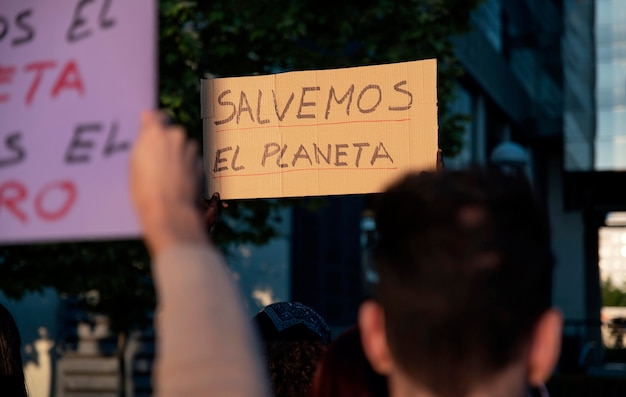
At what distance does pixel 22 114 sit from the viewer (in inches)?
73.0

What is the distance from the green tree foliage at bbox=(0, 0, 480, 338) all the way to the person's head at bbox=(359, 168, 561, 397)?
24.7 feet

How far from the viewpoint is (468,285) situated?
1.32 metres

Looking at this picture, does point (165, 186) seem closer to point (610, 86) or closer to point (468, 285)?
point (468, 285)

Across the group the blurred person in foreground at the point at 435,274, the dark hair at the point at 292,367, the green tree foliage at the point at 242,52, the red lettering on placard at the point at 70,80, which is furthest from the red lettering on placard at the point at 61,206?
the green tree foliage at the point at 242,52

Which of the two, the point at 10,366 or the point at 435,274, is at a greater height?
the point at 435,274

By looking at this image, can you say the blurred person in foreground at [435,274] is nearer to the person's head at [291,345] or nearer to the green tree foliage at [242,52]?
the person's head at [291,345]

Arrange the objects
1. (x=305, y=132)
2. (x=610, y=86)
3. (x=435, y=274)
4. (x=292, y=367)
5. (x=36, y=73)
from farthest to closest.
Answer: (x=610, y=86)
(x=305, y=132)
(x=292, y=367)
(x=36, y=73)
(x=435, y=274)

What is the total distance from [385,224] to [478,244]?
0.15 m

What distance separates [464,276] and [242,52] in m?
8.54

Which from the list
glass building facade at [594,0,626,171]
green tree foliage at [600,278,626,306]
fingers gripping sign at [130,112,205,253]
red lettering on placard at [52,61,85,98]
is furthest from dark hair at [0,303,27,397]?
green tree foliage at [600,278,626,306]

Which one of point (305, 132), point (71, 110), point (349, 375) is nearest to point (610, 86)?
point (305, 132)

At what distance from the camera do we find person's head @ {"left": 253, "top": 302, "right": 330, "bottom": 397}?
10.2ft

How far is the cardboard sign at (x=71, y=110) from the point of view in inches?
65.7

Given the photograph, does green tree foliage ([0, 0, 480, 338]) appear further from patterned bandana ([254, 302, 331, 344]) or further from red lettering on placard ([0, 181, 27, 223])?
red lettering on placard ([0, 181, 27, 223])
